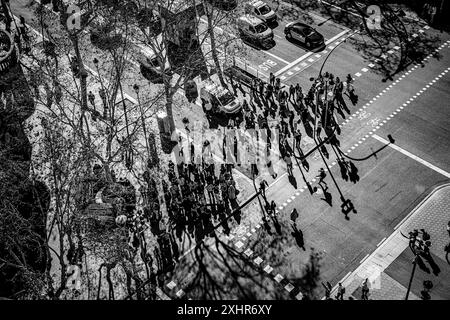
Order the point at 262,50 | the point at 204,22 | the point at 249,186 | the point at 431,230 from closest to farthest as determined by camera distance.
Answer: the point at 431,230 < the point at 249,186 < the point at 262,50 < the point at 204,22

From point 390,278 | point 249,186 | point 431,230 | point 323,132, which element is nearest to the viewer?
point 390,278

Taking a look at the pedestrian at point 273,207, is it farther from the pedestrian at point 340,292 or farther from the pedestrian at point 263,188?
the pedestrian at point 340,292

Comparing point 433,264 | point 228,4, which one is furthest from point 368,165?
point 228,4

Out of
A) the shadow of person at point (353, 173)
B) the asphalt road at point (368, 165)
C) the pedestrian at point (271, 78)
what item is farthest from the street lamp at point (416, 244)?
the pedestrian at point (271, 78)

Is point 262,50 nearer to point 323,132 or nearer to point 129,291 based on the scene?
point 323,132

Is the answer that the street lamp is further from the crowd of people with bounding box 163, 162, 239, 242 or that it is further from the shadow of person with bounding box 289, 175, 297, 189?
the crowd of people with bounding box 163, 162, 239, 242

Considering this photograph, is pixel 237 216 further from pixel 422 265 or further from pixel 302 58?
pixel 302 58

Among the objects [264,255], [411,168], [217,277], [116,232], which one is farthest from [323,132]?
[116,232]
